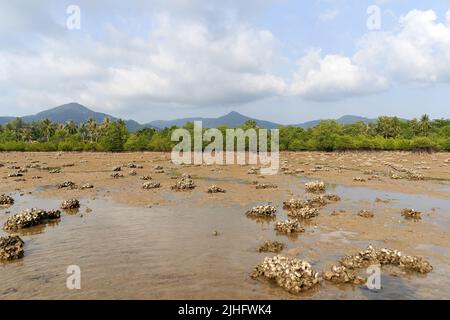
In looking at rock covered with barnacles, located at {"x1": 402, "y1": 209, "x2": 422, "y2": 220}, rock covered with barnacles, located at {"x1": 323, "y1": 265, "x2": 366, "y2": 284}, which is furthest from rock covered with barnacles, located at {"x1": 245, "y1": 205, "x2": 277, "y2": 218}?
rock covered with barnacles, located at {"x1": 323, "y1": 265, "x2": 366, "y2": 284}

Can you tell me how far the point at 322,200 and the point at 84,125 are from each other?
554 ft

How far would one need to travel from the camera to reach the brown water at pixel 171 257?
11141 mm

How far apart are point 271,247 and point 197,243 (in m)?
3.37

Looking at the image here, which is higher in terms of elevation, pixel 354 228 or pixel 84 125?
pixel 84 125

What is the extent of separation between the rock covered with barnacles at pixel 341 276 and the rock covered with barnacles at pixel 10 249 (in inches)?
468

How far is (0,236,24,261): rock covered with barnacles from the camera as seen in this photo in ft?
45.9

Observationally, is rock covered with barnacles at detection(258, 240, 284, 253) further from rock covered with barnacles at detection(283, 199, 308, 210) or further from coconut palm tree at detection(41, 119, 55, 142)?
coconut palm tree at detection(41, 119, 55, 142)

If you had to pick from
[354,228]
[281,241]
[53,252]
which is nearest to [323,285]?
[281,241]

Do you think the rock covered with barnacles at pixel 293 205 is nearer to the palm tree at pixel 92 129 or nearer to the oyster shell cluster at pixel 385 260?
the oyster shell cluster at pixel 385 260

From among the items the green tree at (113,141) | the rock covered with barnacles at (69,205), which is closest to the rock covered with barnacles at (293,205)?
the rock covered with barnacles at (69,205)

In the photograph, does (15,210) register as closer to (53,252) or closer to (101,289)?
(53,252)

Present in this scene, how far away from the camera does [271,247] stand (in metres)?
15.4

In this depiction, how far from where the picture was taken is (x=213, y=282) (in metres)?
11.8

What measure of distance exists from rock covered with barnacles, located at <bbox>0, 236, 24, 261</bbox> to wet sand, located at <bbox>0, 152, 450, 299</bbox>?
1.56 ft
